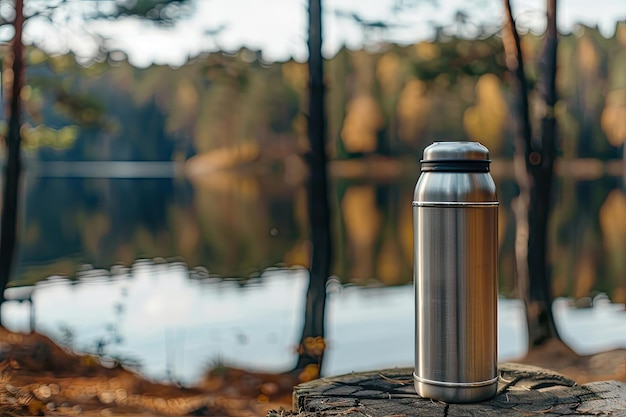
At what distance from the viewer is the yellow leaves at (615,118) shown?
1720 inches

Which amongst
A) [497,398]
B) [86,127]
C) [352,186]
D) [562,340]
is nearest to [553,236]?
[562,340]

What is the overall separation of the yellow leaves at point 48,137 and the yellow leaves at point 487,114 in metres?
34.0

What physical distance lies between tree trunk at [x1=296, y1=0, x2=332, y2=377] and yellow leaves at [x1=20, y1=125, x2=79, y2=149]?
3159 mm

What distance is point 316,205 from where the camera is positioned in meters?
6.94

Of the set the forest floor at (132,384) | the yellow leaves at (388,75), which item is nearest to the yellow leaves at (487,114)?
the yellow leaves at (388,75)

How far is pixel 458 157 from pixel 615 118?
158 ft

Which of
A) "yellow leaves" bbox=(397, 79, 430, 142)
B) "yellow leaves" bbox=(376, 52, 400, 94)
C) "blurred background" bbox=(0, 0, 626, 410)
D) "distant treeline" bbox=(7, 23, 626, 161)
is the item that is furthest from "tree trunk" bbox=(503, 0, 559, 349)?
"yellow leaves" bbox=(376, 52, 400, 94)

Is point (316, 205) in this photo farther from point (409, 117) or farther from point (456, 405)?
point (409, 117)

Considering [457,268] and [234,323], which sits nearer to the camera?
[457,268]

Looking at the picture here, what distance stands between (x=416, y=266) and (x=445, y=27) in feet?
19.9

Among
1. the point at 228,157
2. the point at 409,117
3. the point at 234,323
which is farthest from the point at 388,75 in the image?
the point at 234,323

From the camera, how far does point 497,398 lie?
2.45 meters

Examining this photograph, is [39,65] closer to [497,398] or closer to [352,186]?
[497,398]

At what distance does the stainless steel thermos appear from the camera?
227cm
